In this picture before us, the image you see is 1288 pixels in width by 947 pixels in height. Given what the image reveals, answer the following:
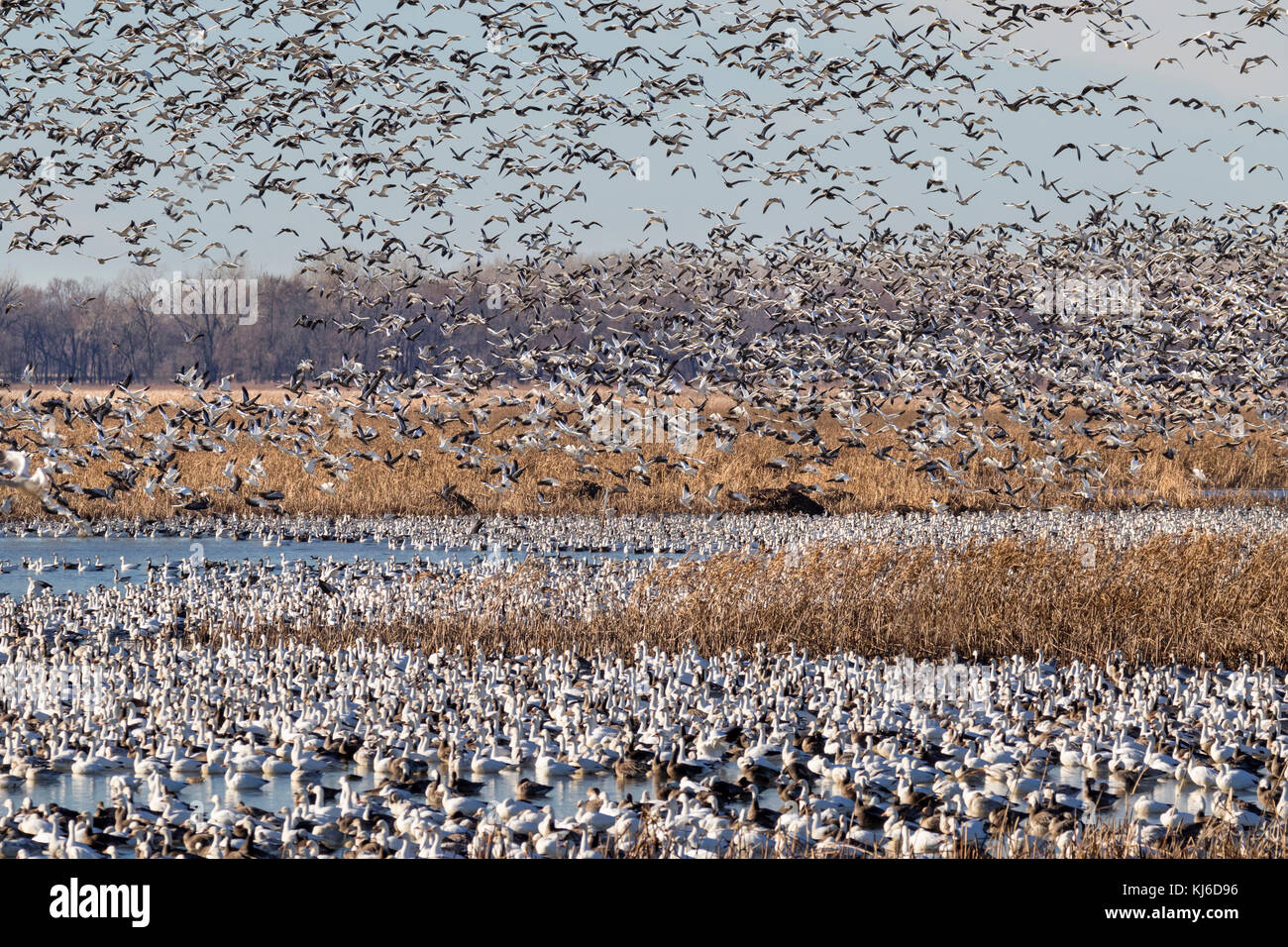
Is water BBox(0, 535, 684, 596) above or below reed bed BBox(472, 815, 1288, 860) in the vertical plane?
above

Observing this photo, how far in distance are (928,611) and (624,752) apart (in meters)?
6.19

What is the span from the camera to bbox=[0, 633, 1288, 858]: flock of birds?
8.36 meters

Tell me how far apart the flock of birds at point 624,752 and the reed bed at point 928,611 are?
487 millimetres

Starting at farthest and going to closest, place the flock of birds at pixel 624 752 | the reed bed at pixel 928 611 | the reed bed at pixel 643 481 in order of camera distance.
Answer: the reed bed at pixel 643 481 → the reed bed at pixel 928 611 → the flock of birds at pixel 624 752

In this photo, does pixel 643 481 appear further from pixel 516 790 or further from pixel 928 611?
pixel 516 790

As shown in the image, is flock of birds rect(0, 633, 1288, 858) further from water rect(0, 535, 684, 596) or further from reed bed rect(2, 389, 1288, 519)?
reed bed rect(2, 389, 1288, 519)

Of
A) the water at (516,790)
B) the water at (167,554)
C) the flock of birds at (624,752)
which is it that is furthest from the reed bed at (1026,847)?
the water at (167,554)

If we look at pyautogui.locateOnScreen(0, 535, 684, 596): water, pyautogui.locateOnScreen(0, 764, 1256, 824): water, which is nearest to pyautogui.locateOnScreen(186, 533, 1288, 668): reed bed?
pyautogui.locateOnScreen(0, 764, 1256, 824): water

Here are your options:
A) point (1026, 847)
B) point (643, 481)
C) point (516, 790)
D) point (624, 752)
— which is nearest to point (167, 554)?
point (643, 481)

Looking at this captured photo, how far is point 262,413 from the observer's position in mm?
31125

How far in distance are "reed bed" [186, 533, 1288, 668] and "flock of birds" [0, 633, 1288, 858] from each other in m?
0.49

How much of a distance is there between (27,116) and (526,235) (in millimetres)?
10083

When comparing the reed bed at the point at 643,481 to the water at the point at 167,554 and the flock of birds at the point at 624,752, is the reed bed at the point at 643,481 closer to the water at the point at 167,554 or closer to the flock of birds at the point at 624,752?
the water at the point at 167,554

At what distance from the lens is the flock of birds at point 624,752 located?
329 inches
